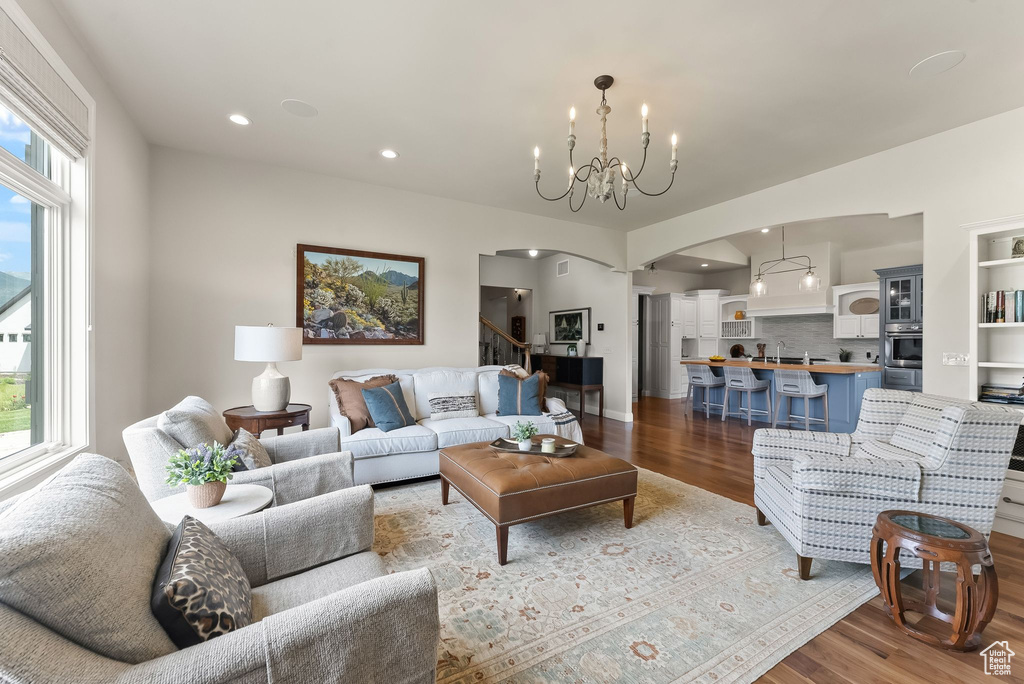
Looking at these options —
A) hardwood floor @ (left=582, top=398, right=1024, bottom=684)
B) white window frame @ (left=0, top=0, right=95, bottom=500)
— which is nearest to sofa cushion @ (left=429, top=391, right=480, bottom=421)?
hardwood floor @ (left=582, top=398, right=1024, bottom=684)

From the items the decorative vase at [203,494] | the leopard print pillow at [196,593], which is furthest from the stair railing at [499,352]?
the leopard print pillow at [196,593]

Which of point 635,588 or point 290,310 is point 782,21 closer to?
point 635,588

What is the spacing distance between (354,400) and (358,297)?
1307mm

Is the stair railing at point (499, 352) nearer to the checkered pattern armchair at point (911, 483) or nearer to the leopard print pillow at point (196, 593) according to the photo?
the checkered pattern armchair at point (911, 483)

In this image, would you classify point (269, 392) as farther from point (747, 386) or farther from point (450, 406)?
point (747, 386)

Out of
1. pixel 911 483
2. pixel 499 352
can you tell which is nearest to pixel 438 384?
pixel 911 483

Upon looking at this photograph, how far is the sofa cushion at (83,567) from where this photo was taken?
0.73 m

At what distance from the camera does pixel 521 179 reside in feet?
→ 14.5

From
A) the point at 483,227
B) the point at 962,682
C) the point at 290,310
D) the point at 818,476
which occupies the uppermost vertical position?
the point at 483,227

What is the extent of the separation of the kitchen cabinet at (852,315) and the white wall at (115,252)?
365 inches

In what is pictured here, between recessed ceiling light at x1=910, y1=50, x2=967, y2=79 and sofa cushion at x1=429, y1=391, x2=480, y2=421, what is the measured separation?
3.91 meters

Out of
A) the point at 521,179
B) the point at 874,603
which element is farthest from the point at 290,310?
the point at 874,603

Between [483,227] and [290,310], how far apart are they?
7.71 ft

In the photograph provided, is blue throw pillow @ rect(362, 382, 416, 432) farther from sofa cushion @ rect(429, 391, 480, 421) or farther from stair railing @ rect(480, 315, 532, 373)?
stair railing @ rect(480, 315, 532, 373)
